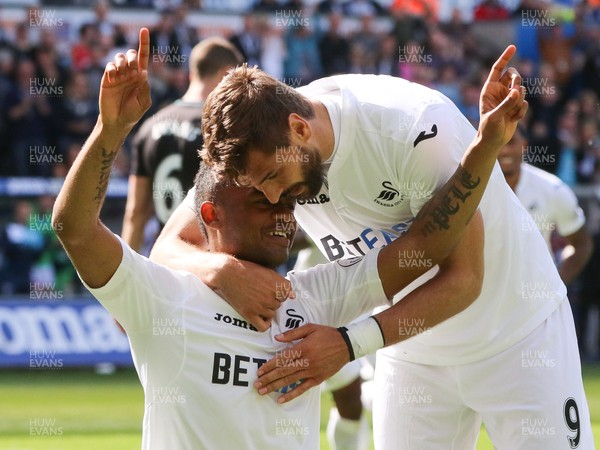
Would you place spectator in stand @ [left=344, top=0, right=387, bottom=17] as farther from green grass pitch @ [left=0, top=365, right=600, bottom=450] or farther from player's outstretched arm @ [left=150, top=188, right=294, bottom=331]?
player's outstretched arm @ [left=150, top=188, right=294, bottom=331]

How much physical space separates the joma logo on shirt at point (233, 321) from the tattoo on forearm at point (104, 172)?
58cm

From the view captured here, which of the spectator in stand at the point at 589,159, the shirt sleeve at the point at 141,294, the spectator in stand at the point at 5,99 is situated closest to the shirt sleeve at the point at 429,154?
the shirt sleeve at the point at 141,294

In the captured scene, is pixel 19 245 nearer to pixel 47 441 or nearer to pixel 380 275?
pixel 47 441

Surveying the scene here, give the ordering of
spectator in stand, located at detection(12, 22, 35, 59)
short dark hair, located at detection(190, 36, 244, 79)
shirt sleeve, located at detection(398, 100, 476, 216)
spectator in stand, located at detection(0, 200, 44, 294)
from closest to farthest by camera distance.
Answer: shirt sleeve, located at detection(398, 100, 476, 216)
short dark hair, located at detection(190, 36, 244, 79)
spectator in stand, located at detection(0, 200, 44, 294)
spectator in stand, located at detection(12, 22, 35, 59)

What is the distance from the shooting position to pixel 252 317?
3.43 metres

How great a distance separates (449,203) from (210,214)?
801mm

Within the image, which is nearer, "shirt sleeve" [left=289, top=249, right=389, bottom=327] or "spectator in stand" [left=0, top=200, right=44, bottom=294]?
"shirt sleeve" [left=289, top=249, right=389, bottom=327]

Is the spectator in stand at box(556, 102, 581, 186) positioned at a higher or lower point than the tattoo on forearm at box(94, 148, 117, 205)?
lower

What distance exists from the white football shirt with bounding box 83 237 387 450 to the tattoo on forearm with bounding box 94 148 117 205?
0.17 metres

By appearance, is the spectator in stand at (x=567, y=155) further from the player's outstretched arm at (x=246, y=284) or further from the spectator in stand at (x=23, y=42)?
the player's outstretched arm at (x=246, y=284)

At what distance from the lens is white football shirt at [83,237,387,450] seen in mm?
3283

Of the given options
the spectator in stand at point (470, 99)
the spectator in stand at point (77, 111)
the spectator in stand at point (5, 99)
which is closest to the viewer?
the spectator in stand at point (5, 99)

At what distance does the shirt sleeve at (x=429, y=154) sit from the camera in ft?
12.2

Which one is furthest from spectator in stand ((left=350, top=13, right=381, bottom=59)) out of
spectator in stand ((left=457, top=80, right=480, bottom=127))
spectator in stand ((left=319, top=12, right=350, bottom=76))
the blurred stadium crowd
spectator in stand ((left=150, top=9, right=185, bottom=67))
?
spectator in stand ((left=150, top=9, right=185, bottom=67))
